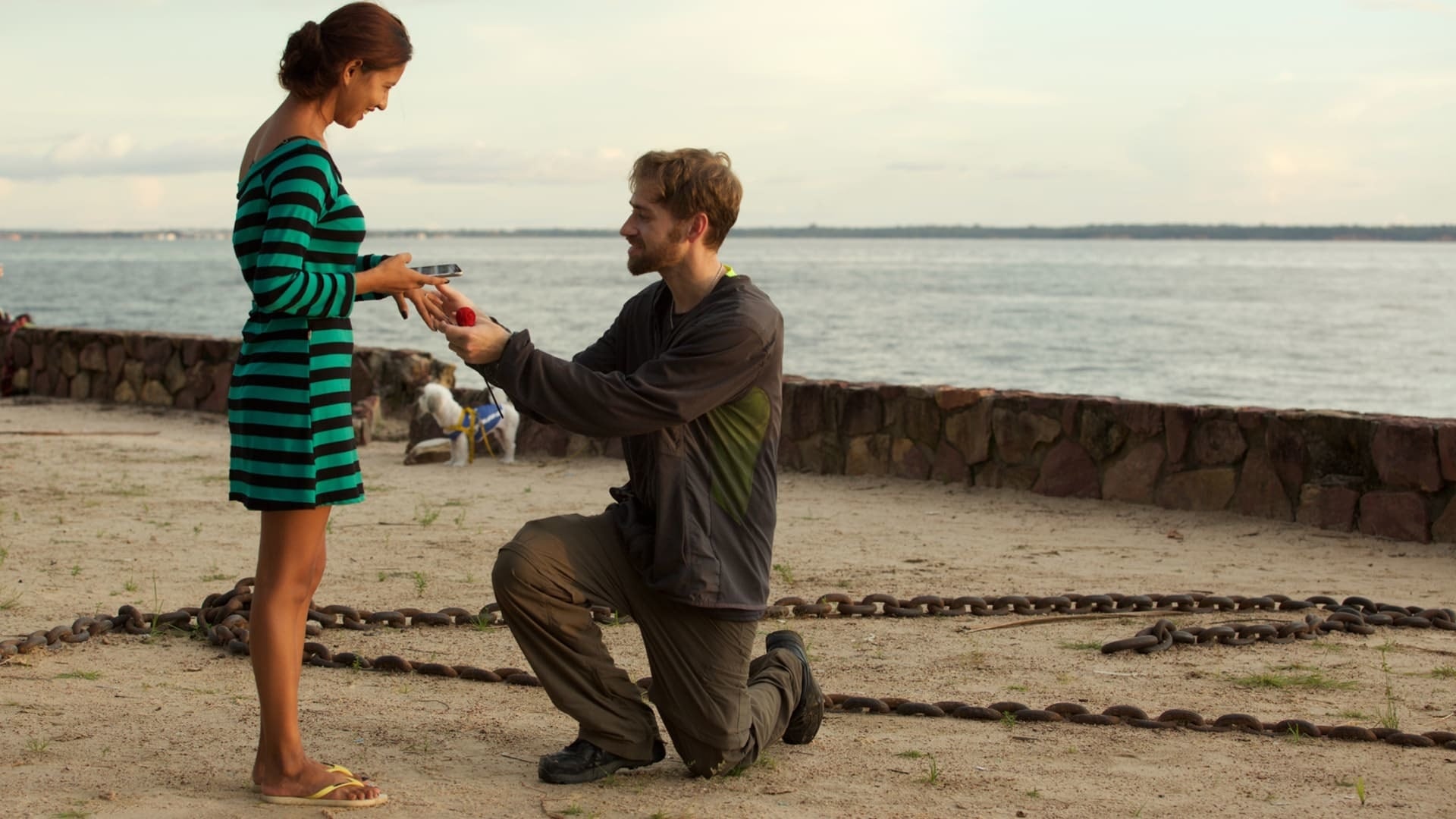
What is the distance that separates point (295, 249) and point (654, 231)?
3.09 feet

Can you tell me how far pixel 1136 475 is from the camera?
28.9 feet

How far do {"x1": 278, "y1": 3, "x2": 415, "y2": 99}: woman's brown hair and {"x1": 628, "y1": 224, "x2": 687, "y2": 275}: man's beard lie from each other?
0.82 metres

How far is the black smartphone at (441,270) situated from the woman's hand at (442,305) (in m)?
0.04

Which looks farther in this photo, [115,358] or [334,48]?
[115,358]

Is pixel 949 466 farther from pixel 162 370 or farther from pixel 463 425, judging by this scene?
pixel 162 370

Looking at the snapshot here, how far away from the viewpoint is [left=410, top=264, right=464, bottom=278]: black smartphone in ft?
12.0

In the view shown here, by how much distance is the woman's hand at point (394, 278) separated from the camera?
3514mm

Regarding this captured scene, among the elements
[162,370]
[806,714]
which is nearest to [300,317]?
[806,714]

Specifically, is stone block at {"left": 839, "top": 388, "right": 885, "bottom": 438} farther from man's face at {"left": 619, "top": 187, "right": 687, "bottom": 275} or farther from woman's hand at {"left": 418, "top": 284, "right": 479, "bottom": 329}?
woman's hand at {"left": 418, "top": 284, "right": 479, "bottom": 329}

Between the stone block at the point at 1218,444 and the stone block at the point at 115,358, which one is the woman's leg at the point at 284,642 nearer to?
the stone block at the point at 1218,444

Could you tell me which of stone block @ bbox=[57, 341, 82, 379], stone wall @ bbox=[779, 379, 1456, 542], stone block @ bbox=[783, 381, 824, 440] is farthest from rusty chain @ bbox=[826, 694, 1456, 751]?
stone block @ bbox=[57, 341, 82, 379]

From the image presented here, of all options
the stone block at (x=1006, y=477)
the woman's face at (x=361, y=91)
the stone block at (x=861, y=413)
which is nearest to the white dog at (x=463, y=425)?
the stone block at (x=861, y=413)

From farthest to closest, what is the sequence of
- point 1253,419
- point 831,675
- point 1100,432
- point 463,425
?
point 463,425, point 1100,432, point 1253,419, point 831,675

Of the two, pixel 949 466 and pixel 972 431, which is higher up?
pixel 972 431
